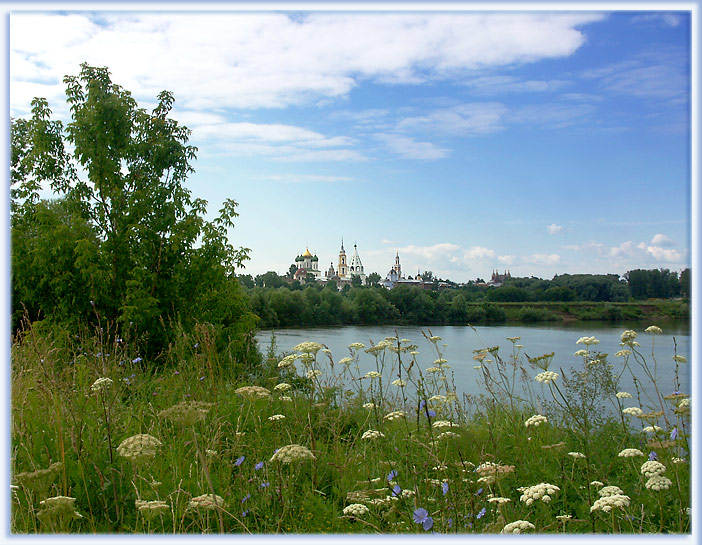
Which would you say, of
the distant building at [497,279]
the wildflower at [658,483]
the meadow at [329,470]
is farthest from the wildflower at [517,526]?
the distant building at [497,279]

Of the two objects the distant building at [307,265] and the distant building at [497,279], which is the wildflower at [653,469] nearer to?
the distant building at [497,279]

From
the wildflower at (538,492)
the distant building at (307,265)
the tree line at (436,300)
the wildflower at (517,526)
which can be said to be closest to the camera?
the wildflower at (517,526)

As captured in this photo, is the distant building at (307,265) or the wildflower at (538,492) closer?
the wildflower at (538,492)

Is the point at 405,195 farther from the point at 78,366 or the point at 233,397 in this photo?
the point at 78,366

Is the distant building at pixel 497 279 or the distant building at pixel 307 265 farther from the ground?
the distant building at pixel 307 265

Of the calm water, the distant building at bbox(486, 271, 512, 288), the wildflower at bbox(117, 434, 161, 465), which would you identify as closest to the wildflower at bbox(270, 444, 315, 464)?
the wildflower at bbox(117, 434, 161, 465)
